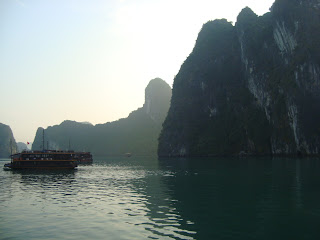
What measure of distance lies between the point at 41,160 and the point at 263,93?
346 ft

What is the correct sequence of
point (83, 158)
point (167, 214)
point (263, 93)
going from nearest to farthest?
point (167, 214), point (83, 158), point (263, 93)

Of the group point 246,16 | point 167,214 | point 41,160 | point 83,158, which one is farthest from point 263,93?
point 167,214

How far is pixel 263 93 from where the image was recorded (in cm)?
14988

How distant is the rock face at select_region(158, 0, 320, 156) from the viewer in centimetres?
11562

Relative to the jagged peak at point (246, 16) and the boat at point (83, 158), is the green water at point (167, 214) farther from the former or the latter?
the jagged peak at point (246, 16)

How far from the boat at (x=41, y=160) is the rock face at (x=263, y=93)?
80.6m

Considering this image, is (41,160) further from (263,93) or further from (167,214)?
(263,93)

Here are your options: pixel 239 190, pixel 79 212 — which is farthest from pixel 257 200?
pixel 79 212

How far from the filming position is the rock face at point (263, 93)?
116 m

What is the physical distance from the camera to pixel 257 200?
28.5 meters

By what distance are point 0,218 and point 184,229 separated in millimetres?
13433

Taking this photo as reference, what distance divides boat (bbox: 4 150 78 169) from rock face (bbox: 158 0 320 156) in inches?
3174

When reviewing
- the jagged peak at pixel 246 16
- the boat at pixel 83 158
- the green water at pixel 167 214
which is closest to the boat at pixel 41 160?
the boat at pixel 83 158

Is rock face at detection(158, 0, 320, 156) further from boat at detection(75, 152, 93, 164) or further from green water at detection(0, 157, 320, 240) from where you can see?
green water at detection(0, 157, 320, 240)
